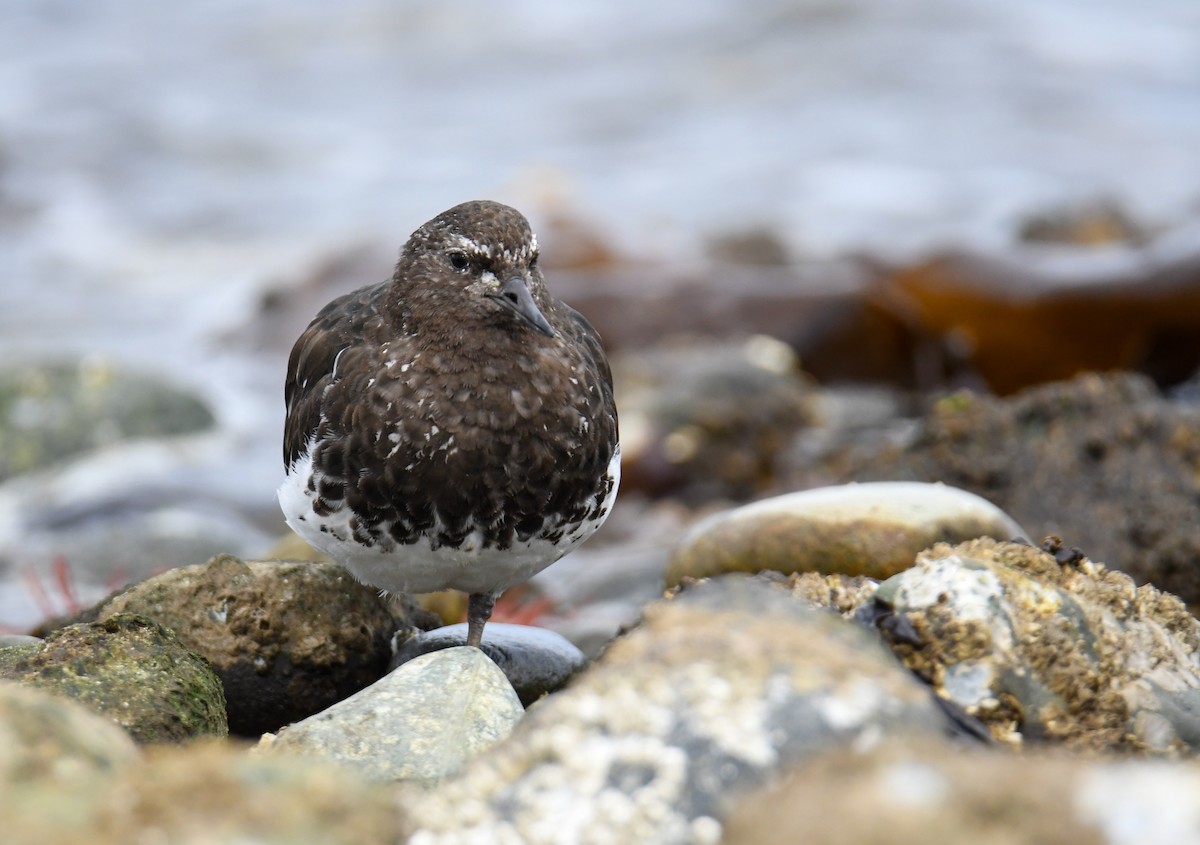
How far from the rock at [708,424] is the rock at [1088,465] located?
208 cm

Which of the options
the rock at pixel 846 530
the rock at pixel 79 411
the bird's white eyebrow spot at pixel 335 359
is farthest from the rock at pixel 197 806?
the rock at pixel 79 411

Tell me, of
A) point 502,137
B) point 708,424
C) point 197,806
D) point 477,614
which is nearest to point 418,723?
point 477,614

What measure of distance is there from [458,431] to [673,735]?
5.51 ft

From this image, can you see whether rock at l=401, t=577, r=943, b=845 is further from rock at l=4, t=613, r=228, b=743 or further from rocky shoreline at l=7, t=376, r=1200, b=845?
rock at l=4, t=613, r=228, b=743

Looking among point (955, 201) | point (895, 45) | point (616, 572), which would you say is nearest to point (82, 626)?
point (616, 572)

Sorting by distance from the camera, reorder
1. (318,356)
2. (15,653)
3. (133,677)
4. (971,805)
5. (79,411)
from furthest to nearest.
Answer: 1. (79,411)
2. (318,356)
3. (15,653)
4. (133,677)
5. (971,805)

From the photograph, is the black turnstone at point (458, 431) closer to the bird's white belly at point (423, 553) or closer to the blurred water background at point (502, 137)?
the bird's white belly at point (423, 553)

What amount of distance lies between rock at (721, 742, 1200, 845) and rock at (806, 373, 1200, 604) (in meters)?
3.74

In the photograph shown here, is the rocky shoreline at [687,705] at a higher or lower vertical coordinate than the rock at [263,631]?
higher

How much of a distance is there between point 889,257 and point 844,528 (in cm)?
820

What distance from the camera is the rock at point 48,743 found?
225 centimetres

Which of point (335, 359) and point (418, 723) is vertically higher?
point (335, 359)

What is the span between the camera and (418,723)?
336cm

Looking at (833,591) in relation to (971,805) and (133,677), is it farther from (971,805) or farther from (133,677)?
(133,677)
